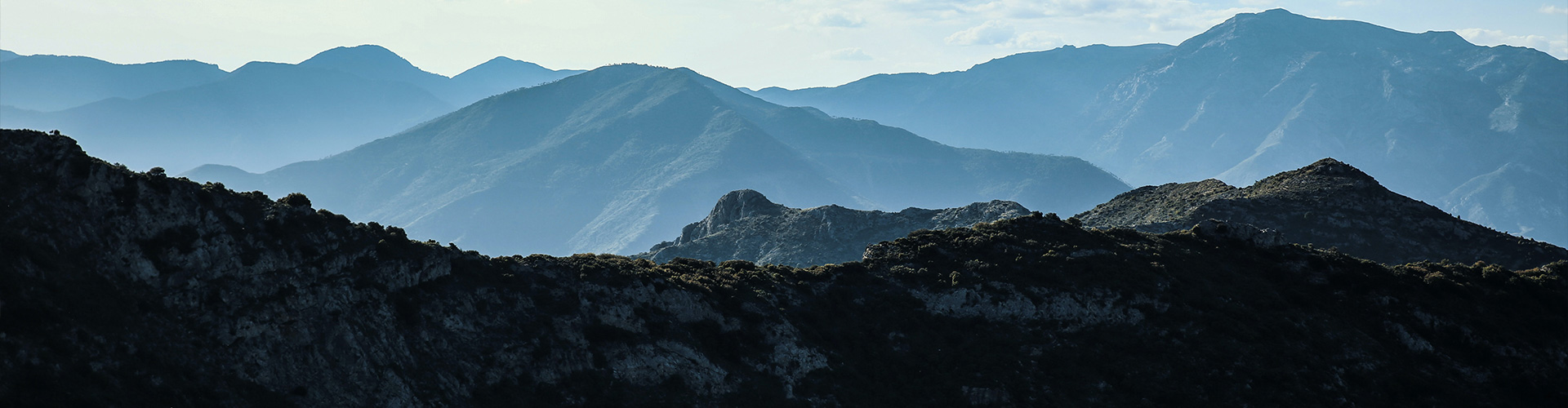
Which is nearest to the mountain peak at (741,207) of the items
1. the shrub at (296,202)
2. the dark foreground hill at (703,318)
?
the dark foreground hill at (703,318)

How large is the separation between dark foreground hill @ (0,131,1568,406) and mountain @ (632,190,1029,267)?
251 feet

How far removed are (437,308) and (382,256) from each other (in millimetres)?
3241

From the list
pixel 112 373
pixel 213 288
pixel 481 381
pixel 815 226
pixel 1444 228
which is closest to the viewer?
pixel 112 373

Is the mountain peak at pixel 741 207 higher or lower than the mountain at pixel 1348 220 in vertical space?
higher

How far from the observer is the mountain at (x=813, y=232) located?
460 feet

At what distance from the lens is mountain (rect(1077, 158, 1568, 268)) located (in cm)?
9138

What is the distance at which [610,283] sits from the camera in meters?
48.3

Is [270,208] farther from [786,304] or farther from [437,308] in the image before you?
[786,304]

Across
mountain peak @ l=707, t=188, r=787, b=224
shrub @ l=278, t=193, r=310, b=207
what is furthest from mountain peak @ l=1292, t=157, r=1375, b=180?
shrub @ l=278, t=193, r=310, b=207

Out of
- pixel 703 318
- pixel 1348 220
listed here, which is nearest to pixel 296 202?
pixel 703 318

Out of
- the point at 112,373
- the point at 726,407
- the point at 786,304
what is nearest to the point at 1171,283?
the point at 786,304

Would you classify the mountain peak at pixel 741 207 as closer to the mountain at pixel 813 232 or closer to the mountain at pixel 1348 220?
the mountain at pixel 813 232

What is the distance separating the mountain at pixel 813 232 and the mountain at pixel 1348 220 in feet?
116

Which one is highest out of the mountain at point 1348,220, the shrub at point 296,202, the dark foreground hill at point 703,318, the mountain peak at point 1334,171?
the mountain peak at point 1334,171
